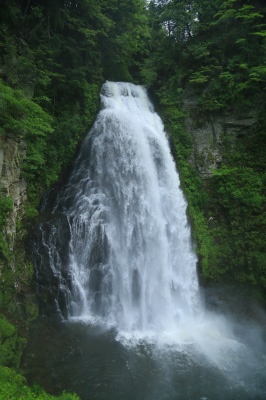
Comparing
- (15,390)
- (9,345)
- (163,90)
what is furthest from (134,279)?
(163,90)

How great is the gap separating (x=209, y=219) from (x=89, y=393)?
8458 millimetres

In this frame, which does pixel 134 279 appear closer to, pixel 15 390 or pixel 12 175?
pixel 12 175

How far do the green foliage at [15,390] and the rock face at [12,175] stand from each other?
4.30 metres

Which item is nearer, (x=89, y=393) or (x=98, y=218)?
(x=89, y=393)

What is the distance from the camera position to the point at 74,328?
30.2ft

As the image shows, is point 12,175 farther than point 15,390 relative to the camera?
Yes

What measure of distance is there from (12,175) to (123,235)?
443cm

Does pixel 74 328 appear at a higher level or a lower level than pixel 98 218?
lower

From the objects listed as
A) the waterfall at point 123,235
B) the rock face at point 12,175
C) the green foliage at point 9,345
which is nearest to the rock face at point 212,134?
the waterfall at point 123,235

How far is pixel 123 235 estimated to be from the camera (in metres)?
11.3

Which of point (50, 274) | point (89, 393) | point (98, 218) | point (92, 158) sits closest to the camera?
point (89, 393)

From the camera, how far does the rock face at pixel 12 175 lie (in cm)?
920

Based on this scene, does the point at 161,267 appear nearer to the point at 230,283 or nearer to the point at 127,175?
the point at 230,283

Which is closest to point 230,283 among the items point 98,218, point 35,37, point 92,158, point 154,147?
point 98,218
